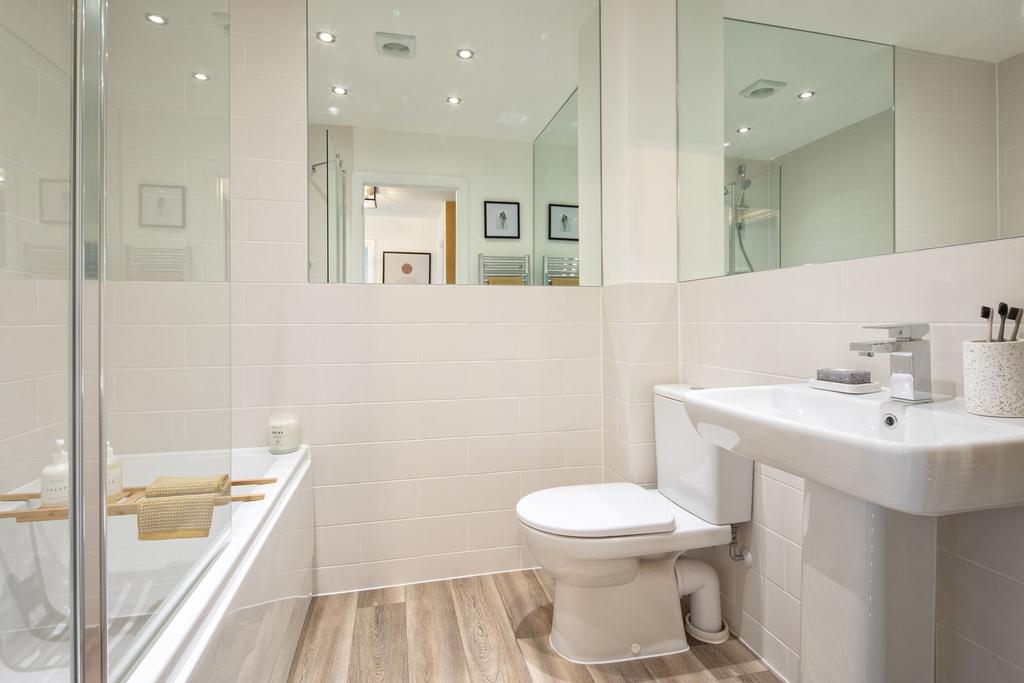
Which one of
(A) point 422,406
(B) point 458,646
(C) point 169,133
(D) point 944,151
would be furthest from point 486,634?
(D) point 944,151

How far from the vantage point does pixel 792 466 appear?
2.89ft

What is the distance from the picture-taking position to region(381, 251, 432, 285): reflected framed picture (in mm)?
2039

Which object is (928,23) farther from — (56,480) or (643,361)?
(56,480)

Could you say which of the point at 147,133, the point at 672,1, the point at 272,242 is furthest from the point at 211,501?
the point at 672,1

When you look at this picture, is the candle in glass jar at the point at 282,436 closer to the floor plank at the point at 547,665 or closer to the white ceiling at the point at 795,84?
the floor plank at the point at 547,665

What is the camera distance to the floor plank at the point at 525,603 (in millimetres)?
1746

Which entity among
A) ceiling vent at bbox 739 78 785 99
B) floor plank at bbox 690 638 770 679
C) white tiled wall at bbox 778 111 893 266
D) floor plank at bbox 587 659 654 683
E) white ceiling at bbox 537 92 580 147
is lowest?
floor plank at bbox 587 659 654 683

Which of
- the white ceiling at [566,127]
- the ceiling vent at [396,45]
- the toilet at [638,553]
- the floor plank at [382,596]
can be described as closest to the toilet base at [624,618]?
the toilet at [638,553]

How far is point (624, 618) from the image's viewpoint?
161 cm

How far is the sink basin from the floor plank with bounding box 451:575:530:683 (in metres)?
1.02

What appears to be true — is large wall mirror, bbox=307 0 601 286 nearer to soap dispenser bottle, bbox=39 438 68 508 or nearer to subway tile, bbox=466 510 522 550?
subway tile, bbox=466 510 522 550

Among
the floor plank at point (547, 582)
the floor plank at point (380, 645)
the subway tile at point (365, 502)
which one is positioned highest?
the subway tile at point (365, 502)

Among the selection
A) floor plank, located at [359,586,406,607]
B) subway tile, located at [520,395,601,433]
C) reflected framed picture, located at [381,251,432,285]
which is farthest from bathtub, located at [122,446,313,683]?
subway tile, located at [520,395,601,433]

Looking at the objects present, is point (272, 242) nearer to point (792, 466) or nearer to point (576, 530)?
point (576, 530)
